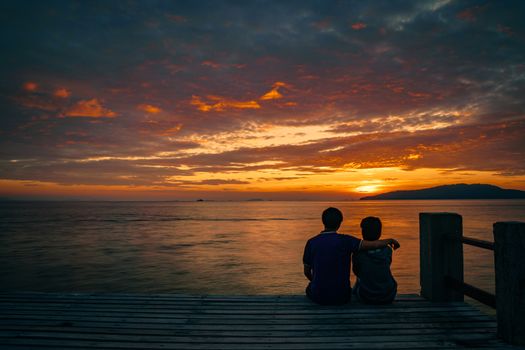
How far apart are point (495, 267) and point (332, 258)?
89.2 inches

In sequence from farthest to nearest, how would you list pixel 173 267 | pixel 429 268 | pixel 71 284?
pixel 173 267 < pixel 71 284 < pixel 429 268

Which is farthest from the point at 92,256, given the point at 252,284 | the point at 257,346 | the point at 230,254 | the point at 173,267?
the point at 257,346

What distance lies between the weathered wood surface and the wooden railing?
257 mm

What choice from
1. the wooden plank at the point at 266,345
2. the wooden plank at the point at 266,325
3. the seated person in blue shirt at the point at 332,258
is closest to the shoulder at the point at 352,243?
the seated person in blue shirt at the point at 332,258

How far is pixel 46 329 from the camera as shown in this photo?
5.18 m

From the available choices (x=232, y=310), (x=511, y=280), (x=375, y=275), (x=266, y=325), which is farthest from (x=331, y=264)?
(x=511, y=280)

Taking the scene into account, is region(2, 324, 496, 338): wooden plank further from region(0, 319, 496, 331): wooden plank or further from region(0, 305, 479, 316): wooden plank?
region(0, 305, 479, 316): wooden plank

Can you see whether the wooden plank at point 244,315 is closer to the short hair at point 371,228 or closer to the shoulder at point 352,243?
the shoulder at point 352,243

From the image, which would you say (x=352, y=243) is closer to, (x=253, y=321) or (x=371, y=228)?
(x=371, y=228)

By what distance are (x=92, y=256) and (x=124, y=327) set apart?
2757 cm

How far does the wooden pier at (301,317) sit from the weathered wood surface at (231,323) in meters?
0.01

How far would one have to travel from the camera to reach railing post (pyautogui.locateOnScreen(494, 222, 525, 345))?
465 cm

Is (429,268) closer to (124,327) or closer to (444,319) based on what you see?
(444,319)

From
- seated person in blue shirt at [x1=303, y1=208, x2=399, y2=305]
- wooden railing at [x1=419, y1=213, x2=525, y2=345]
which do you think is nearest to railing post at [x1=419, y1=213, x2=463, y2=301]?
wooden railing at [x1=419, y1=213, x2=525, y2=345]
